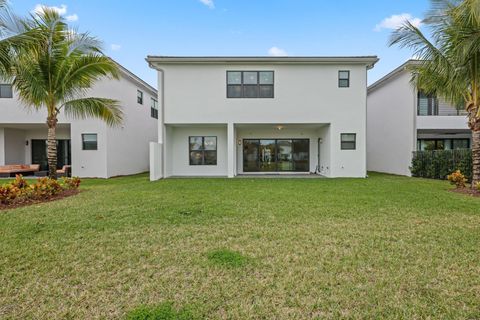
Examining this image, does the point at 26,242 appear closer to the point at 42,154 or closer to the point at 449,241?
the point at 449,241

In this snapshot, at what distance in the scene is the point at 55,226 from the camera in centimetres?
552

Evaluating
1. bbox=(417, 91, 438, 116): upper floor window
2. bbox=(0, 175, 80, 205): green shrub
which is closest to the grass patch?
bbox=(0, 175, 80, 205): green shrub

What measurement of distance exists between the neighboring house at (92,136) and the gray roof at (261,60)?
2.64 meters

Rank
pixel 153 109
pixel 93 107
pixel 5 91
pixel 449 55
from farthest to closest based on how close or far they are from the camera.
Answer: pixel 153 109 → pixel 5 91 → pixel 93 107 → pixel 449 55

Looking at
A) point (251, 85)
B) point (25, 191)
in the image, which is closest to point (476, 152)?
point (251, 85)

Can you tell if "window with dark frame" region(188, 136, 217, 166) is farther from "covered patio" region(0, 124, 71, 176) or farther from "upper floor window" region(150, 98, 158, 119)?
"covered patio" region(0, 124, 71, 176)

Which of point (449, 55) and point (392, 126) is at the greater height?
point (449, 55)

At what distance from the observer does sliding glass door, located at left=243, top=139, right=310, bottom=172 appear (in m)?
17.5

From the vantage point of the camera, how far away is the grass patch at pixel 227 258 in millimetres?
3729

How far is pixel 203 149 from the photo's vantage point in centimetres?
1656

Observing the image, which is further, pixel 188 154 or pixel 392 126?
pixel 392 126

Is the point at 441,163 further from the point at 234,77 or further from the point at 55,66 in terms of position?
the point at 55,66

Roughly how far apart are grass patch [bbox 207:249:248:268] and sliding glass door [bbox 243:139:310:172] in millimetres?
13469

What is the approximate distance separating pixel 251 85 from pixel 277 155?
5025 mm
